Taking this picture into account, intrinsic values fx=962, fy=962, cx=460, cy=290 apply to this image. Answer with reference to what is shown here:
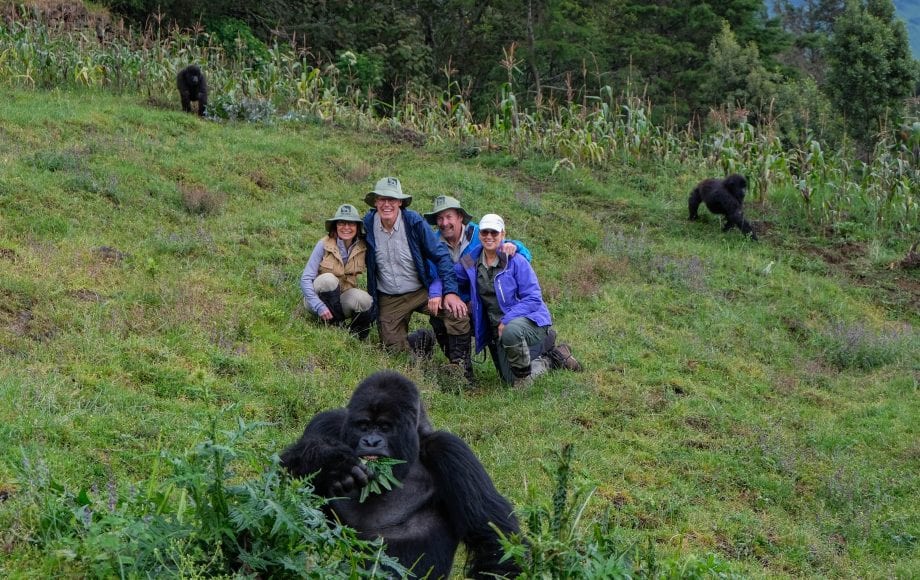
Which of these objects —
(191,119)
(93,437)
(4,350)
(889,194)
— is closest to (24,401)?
(93,437)

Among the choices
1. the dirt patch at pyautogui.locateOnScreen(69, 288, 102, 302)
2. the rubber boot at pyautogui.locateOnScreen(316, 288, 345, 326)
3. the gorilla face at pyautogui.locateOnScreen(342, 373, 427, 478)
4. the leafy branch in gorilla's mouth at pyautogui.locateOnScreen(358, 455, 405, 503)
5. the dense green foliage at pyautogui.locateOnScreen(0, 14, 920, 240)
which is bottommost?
the rubber boot at pyautogui.locateOnScreen(316, 288, 345, 326)

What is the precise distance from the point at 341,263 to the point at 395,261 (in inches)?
19.5

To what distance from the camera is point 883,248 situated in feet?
44.3

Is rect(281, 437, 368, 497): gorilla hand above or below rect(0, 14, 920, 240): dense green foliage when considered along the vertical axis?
below

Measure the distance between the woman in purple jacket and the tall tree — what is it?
15589 mm

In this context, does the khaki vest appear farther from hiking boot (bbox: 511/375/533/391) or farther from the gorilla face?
the gorilla face

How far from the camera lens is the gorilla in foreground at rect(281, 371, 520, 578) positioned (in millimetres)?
3994

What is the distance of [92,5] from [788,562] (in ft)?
73.0

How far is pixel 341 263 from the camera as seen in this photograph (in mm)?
8688

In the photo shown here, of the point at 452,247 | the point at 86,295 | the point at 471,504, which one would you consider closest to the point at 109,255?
the point at 86,295

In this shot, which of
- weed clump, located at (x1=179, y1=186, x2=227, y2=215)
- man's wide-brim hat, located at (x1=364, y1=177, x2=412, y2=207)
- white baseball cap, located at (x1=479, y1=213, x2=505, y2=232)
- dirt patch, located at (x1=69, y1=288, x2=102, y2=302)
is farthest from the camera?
weed clump, located at (x1=179, y1=186, x2=227, y2=215)

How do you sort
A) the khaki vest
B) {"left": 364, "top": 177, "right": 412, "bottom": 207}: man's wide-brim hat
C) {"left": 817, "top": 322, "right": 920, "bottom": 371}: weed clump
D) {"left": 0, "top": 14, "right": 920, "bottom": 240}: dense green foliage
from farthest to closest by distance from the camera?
{"left": 0, "top": 14, "right": 920, "bottom": 240}: dense green foliage, {"left": 817, "top": 322, "right": 920, "bottom": 371}: weed clump, the khaki vest, {"left": 364, "top": 177, "right": 412, "bottom": 207}: man's wide-brim hat

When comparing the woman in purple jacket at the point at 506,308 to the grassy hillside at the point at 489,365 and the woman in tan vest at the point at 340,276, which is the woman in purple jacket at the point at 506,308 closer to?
the grassy hillside at the point at 489,365

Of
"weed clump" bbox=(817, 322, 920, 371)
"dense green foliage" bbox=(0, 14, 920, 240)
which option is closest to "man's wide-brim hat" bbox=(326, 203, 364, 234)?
"weed clump" bbox=(817, 322, 920, 371)
